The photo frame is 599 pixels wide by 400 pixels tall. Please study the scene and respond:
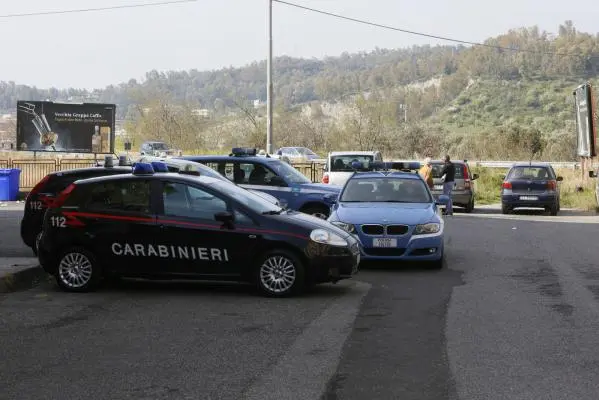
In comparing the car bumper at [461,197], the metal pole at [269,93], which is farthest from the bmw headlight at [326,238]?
the metal pole at [269,93]

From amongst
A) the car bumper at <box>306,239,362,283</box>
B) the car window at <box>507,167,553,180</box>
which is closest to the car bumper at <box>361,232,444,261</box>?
the car bumper at <box>306,239,362,283</box>

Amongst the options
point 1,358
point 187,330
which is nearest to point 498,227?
point 187,330

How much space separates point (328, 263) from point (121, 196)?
2695mm

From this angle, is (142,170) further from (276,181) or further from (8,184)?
(8,184)

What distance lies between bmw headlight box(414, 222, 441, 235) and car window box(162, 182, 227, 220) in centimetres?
384

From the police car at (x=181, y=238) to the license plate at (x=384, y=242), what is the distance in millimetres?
2440

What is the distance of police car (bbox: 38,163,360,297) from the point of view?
40.7 feet

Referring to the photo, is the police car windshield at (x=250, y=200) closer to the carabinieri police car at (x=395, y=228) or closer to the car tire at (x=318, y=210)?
the carabinieri police car at (x=395, y=228)

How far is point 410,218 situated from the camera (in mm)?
15562

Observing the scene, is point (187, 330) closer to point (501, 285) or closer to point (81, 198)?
point (81, 198)

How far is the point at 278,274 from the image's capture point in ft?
40.7

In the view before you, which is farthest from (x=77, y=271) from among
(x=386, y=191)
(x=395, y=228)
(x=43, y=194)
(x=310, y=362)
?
(x=386, y=191)

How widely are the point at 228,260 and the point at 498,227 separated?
13.8 meters

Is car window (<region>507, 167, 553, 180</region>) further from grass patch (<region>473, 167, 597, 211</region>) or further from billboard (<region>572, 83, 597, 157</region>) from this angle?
billboard (<region>572, 83, 597, 157</region>)
